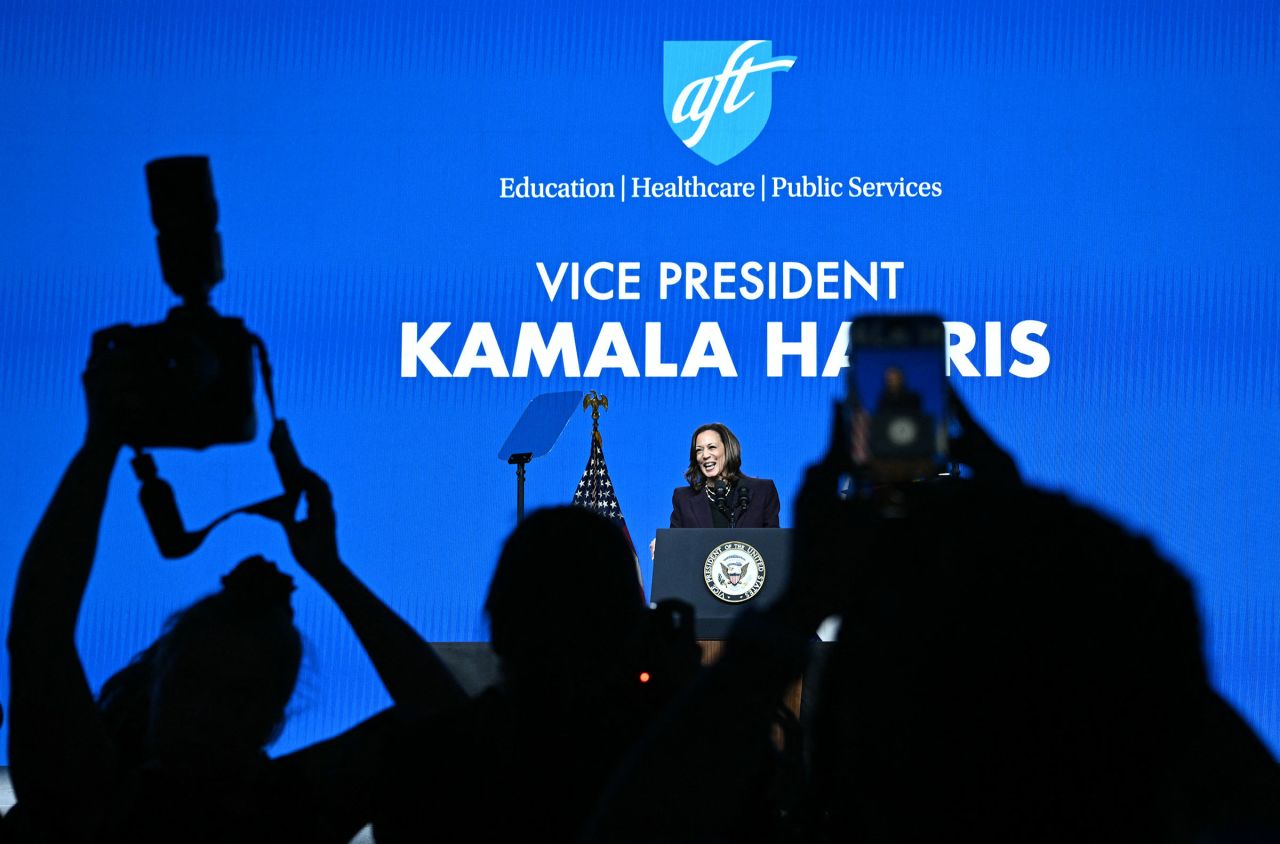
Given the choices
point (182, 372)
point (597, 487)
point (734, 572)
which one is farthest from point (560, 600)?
point (597, 487)

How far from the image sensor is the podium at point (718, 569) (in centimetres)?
329

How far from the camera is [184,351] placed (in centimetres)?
104

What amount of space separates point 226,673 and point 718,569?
2309 mm

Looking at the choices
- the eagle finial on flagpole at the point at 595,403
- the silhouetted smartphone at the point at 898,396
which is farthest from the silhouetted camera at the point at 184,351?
the eagle finial on flagpole at the point at 595,403

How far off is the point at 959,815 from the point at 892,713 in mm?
52

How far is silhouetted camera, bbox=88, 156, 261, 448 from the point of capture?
1014mm

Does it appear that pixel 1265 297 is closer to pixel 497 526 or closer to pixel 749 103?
pixel 749 103

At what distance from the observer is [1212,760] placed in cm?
68

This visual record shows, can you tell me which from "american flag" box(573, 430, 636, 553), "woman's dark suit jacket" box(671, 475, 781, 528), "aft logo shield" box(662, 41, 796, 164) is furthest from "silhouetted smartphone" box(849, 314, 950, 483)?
"aft logo shield" box(662, 41, 796, 164)

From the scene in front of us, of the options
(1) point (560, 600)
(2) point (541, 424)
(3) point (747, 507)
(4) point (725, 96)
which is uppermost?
(4) point (725, 96)

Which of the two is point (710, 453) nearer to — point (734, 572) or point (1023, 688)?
point (734, 572)

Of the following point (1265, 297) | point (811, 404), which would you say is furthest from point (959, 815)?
point (1265, 297)

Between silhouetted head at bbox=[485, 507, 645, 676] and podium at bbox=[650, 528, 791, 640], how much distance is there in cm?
232

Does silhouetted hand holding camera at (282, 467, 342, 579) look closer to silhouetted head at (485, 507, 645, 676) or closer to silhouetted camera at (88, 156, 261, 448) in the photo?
silhouetted camera at (88, 156, 261, 448)
